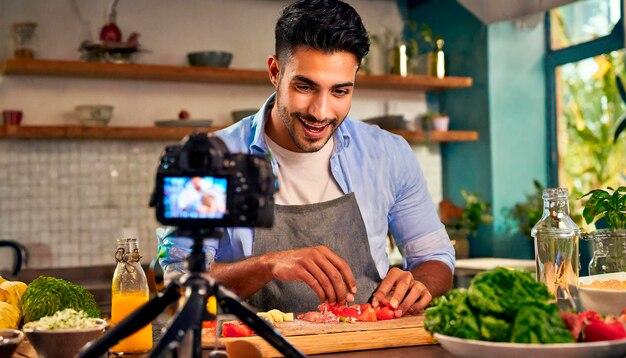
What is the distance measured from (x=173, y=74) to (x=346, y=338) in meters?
3.56

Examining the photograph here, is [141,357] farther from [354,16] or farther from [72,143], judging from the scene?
[72,143]

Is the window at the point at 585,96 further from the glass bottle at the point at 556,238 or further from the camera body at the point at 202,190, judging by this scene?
the camera body at the point at 202,190

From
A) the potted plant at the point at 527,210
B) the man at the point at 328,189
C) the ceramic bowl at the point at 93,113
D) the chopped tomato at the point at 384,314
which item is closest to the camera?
the chopped tomato at the point at 384,314

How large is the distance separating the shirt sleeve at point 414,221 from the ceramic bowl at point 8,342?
1.39 meters

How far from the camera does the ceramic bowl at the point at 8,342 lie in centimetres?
152

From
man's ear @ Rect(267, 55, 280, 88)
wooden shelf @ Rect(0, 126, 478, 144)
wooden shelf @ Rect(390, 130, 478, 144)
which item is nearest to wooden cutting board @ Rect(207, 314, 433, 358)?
man's ear @ Rect(267, 55, 280, 88)

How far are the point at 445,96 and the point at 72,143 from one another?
259cm

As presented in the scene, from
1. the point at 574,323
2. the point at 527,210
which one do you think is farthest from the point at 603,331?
the point at 527,210

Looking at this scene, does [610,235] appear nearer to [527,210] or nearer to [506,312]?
[506,312]

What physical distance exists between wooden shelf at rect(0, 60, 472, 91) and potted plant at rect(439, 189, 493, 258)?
0.80 meters

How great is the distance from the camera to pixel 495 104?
5598 millimetres

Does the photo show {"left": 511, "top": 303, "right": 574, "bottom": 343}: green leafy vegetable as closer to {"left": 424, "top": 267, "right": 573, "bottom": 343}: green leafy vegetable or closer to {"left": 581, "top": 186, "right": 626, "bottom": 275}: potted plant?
{"left": 424, "top": 267, "right": 573, "bottom": 343}: green leafy vegetable

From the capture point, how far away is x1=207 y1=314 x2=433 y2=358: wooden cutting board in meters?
1.70

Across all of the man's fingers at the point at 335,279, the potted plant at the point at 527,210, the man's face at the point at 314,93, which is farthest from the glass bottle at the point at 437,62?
the man's fingers at the point at 335,279
